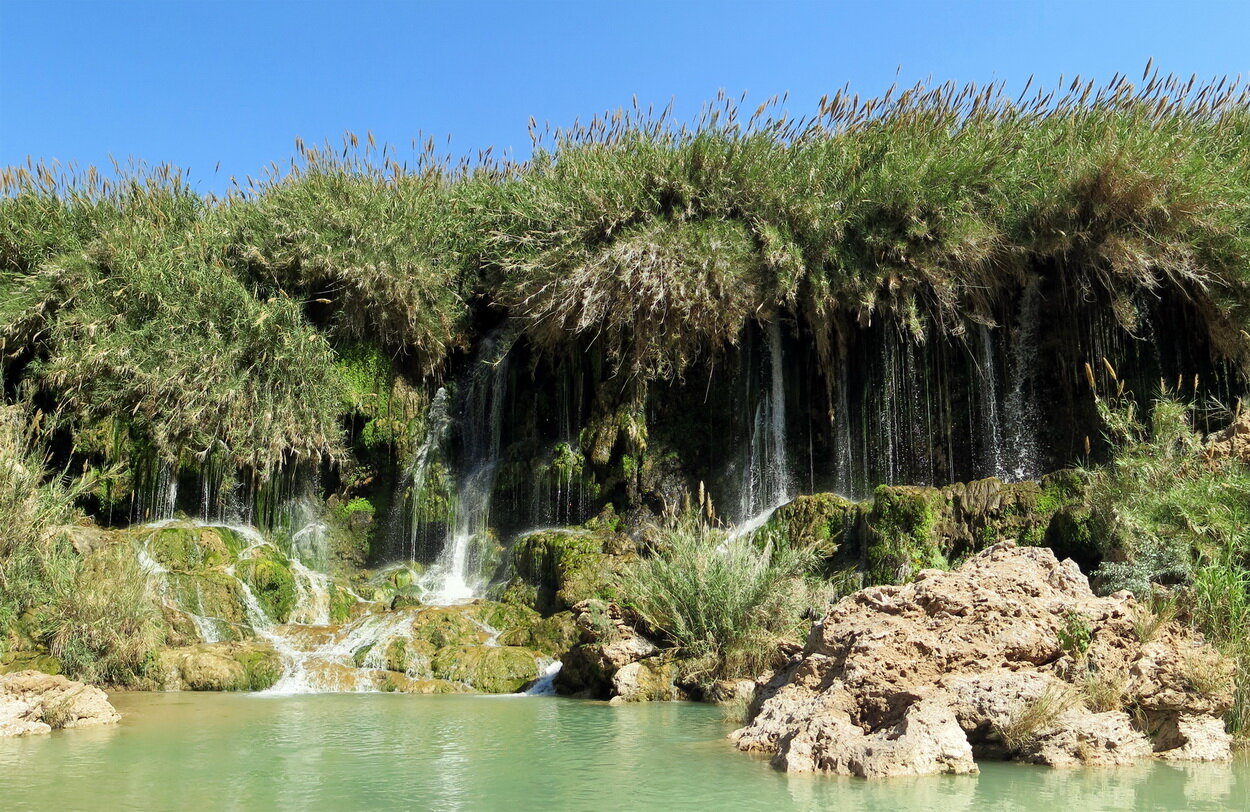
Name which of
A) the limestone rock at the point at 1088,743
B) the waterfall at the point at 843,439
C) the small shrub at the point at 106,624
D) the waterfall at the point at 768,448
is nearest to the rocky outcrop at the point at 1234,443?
the limestone rock at the point at 1088,743

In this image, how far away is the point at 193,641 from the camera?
1061 centimetres

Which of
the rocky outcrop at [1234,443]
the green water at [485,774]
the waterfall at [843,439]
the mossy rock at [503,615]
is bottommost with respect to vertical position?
the green water at [485,774]

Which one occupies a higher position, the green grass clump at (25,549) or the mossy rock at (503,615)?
the green grass clump at (25,549)

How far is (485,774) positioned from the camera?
536 centimetres

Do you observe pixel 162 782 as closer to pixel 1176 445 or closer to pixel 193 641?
pixel 193 641

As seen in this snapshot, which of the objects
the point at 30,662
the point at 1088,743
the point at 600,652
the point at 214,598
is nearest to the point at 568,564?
the point at 600,652

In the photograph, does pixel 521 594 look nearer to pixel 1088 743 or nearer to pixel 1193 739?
pixel 1088 743

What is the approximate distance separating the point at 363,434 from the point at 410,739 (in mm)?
9595

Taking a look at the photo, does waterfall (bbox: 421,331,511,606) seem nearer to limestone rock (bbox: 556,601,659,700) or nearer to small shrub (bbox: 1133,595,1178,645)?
limestone rock (bbox: 556,601,659,700)

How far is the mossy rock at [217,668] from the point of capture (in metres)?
9.66

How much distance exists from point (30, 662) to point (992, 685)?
8333 millimetres

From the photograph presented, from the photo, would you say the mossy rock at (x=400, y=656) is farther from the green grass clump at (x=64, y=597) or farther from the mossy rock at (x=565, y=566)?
the green grass clump at (x=64, y=597)

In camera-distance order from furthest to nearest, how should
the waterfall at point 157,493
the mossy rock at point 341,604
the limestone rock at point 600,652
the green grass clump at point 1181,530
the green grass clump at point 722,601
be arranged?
the waterfall at point 157,493
the mossy rock at point 341,604
the limestone rock at point 600,652
the green grass clump at point 722,601
the green grass clump at point 1181,530

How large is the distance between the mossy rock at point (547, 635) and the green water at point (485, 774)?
2.85 m
